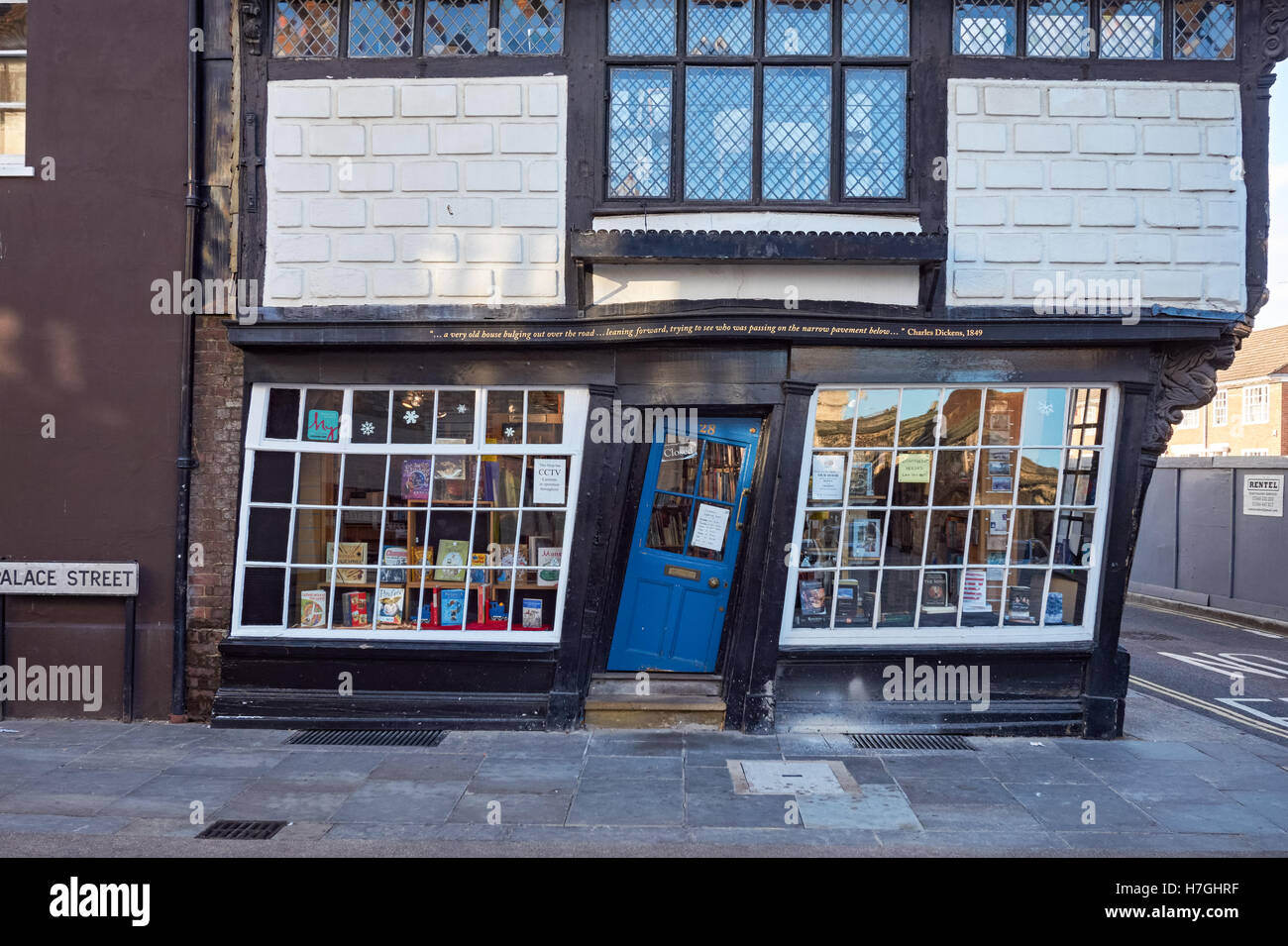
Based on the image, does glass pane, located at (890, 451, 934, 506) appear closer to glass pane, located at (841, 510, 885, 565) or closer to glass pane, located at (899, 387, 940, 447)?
glass pane, located at (899, 387, 940, 447)

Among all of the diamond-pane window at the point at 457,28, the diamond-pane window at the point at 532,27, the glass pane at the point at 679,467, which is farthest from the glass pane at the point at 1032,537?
the diamond-pane window at the point at 457,28

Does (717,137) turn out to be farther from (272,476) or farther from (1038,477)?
(272,476)

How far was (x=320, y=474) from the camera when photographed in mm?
8133

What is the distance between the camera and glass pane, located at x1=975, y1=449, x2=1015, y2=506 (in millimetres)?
8109

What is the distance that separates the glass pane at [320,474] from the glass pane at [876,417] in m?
4.53

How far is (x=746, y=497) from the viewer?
8273 mm

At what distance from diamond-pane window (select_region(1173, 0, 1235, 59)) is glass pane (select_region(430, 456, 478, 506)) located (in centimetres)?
694

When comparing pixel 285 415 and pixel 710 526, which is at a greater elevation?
pixel 285 415

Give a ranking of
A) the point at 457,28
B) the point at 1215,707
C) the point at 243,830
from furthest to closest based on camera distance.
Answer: the point at 1215,707
the point at 457,28
the point at 243,830

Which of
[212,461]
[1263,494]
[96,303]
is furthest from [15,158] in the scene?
[1263,494]

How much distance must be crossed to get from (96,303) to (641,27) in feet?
17.3

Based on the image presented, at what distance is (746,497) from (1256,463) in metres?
12.3

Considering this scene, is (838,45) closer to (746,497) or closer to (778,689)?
(746,497)

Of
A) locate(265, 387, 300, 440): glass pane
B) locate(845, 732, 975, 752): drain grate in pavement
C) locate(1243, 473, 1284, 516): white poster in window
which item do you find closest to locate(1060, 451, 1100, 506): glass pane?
Result: locate(845, 732, 975, 752): drain grate in pavement
